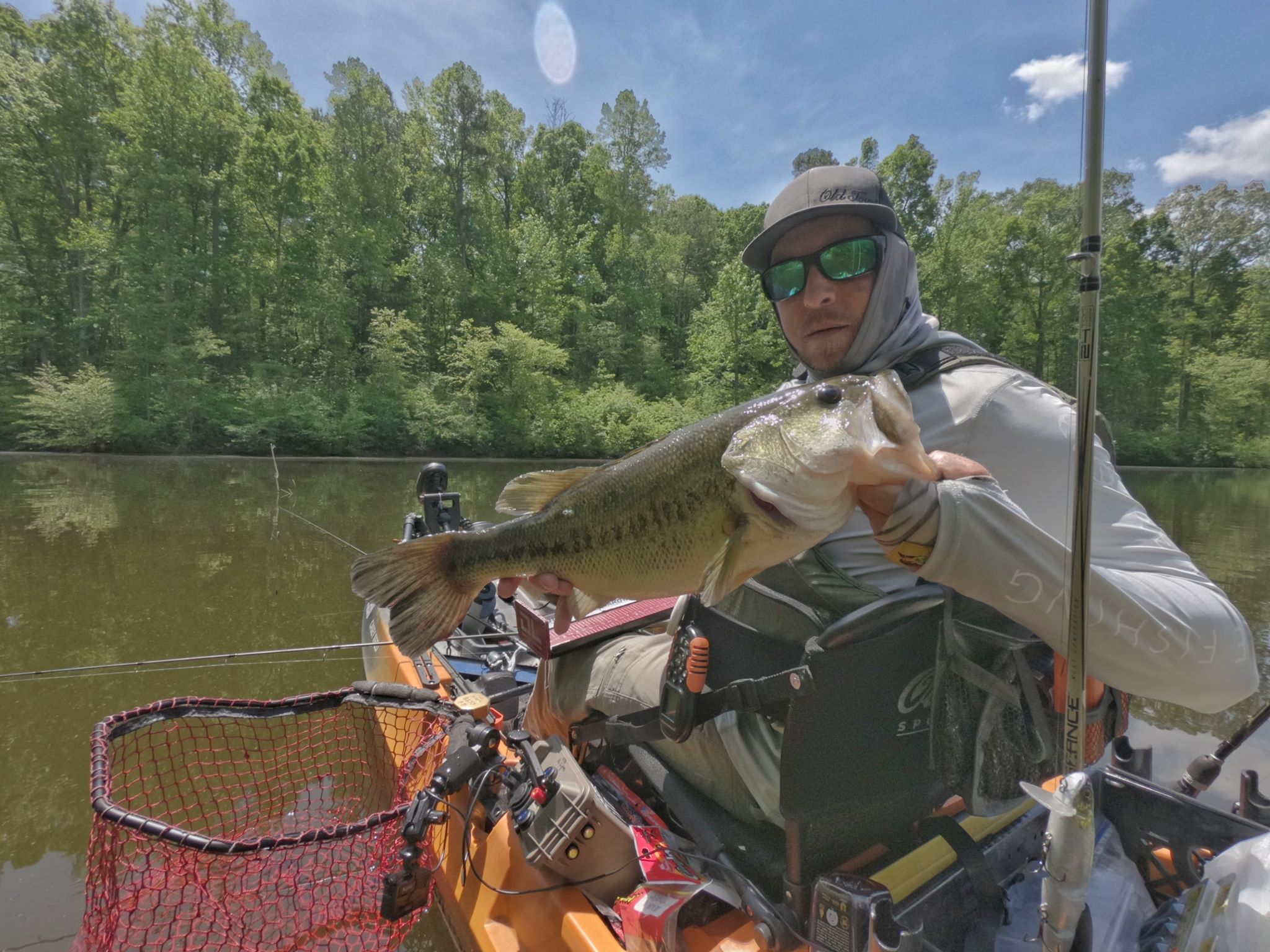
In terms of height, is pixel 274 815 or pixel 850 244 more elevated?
pixel 850 244

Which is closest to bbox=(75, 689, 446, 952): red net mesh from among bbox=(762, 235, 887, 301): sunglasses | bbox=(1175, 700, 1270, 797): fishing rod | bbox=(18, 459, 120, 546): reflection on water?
bbox=(762, 235, 887, 301): sunglasses

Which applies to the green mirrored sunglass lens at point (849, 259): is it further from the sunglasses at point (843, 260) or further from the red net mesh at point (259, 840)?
the red net mesh at point (259, 840)

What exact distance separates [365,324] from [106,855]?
1269 inches

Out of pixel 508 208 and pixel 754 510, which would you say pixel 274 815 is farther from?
pixel 508 208

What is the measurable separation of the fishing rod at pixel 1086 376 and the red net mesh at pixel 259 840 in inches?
77.6

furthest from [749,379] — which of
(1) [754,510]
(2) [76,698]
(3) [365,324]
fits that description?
(1) [754,510]

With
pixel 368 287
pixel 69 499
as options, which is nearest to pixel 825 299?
pixel 69 499

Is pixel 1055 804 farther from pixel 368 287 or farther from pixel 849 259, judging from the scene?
pixel 368 287

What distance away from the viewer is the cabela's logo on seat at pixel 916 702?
1.58 m

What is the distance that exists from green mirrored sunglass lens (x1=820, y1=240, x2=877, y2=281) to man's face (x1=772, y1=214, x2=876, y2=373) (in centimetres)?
2

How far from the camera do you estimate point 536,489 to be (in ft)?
7.01

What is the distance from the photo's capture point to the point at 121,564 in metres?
8.89

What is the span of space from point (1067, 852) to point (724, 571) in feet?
2.78

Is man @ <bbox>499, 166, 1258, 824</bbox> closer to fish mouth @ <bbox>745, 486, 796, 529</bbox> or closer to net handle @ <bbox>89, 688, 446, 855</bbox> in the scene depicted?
fish mouth @ <bbox>745, 486, 796, 529</bbox>
